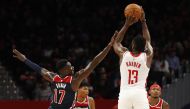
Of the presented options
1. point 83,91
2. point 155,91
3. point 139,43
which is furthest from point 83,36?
point 139,43

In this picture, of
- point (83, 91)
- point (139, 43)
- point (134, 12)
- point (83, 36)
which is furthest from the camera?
point (83, 36)

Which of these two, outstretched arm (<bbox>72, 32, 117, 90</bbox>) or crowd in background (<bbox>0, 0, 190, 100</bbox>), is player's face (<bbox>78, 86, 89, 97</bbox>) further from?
crowd in background (<bbox>0, 0, 190, 100</bbox>)

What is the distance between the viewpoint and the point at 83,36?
19.6 metres

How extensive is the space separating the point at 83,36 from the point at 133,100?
1152 centimetres

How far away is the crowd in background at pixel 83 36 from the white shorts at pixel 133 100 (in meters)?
6.64

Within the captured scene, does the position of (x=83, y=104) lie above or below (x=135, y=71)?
below

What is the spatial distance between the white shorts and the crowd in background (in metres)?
6.64

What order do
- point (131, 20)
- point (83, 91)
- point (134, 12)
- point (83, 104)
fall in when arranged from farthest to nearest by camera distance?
point (83, 104)
point (83, 91)
point (134, 12)
point (131, 20)

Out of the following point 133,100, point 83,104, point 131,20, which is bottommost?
point 133,100

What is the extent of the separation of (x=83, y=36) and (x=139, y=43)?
11485 mm

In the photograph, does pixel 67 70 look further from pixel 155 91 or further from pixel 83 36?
pixel 83 36

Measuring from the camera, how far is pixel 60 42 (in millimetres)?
19156

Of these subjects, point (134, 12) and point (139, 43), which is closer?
point (139, 43)

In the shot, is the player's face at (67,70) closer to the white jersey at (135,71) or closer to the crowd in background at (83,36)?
the white jersey at (135,71)
